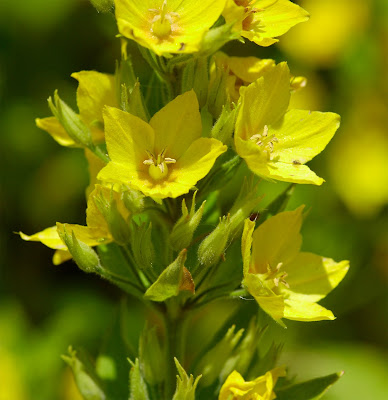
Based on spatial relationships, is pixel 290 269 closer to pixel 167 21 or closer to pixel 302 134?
pixel 302 134

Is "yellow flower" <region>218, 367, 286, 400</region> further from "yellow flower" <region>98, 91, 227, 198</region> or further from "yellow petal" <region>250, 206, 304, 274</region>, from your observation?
"yellow flower" <region>98, 91, 227, 198</region>

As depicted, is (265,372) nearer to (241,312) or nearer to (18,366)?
(241,312)

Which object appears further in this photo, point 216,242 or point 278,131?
point 278,131

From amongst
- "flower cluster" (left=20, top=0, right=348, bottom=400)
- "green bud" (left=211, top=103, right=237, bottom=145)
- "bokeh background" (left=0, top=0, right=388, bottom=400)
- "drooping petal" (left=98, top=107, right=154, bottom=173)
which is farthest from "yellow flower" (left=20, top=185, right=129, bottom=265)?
"bokeh background" (left=0, top=0, right=388, bottom=400)

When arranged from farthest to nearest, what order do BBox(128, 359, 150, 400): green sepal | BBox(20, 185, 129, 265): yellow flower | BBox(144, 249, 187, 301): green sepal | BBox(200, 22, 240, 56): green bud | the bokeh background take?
the bokeh background, BBox(128, 359, 150, 400): green sepal, BBox(20, 185, 129, 265): yellow flower, BBox(144, 249, 187, 301): green sepal, BBox(200, 22, 240, 56): green bud

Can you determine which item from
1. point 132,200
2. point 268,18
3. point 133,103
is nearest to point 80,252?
point 132,200

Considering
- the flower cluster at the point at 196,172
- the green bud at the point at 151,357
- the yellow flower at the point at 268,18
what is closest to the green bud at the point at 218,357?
the flower cluster at the point at 196,172
